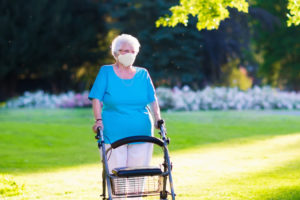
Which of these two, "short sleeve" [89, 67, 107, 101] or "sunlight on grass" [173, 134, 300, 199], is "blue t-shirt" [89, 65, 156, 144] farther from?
"sunlight on grass" [173, 134, 300, 199]

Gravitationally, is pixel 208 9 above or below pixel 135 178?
above

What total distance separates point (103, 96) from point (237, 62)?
2588cm

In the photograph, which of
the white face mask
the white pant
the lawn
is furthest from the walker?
the lawn

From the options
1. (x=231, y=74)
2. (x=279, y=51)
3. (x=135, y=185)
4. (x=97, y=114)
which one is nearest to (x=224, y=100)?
(x=231, y=74)

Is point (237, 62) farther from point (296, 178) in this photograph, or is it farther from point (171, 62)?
point (296, 178)

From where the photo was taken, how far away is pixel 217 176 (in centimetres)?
868

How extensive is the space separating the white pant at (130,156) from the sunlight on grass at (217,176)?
1.84 meters

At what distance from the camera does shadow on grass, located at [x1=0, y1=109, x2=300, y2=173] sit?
11.2 m

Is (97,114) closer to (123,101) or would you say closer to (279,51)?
(123,101)


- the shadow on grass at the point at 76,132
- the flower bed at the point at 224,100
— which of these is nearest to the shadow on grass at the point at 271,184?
the shadow on grass at the point at 76,132

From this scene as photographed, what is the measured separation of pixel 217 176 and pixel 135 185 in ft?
14.0

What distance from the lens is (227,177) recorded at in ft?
28.1

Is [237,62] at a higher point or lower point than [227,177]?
higher

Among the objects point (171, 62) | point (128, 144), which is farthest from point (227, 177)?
point (171, 62)
